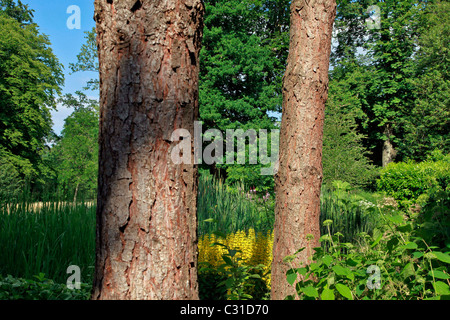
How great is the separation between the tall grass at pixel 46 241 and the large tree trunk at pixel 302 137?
82.0 inches

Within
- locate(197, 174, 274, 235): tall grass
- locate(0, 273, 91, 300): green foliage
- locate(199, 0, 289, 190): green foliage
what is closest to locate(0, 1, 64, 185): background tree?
locate(199, 0, 289, 190): green foliage

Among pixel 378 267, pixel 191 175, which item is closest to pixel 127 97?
pixel 191 175

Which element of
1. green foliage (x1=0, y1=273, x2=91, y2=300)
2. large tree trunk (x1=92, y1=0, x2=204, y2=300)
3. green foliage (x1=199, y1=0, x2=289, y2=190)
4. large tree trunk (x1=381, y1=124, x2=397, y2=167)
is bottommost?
green foliage (x1=0, y1=273, x2=91, y2=300)

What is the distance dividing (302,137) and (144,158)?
166 centimetres

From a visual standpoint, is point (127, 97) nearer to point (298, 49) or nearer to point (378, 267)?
point (378, 267)

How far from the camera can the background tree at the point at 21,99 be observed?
53.3ft

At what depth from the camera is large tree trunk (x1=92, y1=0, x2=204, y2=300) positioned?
1.46 m

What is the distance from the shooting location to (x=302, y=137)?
108 inches

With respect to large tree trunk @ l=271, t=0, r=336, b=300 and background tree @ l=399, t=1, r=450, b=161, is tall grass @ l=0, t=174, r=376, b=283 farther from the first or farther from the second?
background tree @ l=399, t=1, r=450, b=161

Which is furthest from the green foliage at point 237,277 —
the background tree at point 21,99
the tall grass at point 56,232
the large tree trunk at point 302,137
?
the background tree at point 21,99

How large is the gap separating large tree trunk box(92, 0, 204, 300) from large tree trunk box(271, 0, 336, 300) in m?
1.30

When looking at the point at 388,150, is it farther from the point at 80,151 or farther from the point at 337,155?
the point at 80,151

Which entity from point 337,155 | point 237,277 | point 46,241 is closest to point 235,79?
point 337,155

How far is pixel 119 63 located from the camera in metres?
1.54
